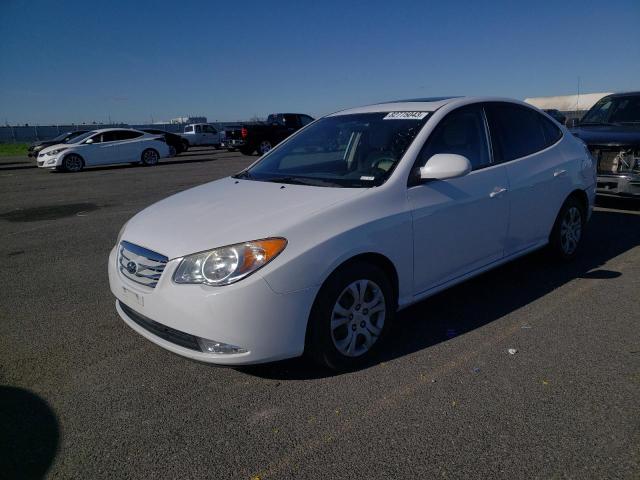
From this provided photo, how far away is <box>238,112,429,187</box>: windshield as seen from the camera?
3686 millimetres

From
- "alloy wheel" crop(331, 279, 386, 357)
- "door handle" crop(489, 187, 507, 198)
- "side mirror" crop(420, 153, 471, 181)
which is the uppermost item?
"side mirror" crop(420, 153, 471, 181)

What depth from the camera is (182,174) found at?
1603 centimetres

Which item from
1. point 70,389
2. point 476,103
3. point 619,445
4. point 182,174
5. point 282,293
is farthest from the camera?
point 182,174

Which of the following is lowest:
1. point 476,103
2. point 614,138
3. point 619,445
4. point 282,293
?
point 619,445

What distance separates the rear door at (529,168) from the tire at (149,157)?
694 inches

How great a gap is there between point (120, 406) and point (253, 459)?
0.97 m

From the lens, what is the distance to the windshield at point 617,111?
8.47m

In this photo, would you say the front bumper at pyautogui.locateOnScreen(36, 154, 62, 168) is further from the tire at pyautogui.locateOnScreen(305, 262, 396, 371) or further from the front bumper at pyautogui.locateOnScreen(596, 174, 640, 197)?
the tire at pyautogui.locateOnScreen(305, 262, 396, 371)

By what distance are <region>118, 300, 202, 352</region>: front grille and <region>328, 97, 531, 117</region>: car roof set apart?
245cm

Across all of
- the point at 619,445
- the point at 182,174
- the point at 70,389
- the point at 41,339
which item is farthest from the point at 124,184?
the point at 619,445

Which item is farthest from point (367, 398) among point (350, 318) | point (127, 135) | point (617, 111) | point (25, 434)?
point (127, 135)

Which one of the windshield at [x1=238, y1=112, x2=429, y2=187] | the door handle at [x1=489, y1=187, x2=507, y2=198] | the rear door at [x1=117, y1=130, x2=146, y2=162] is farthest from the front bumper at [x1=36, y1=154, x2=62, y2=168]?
the door handle at [x1=489, y1=187, x2=507, y2=198]

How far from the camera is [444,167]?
3459 mm

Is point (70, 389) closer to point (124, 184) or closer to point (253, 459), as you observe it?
point (253, 459)
